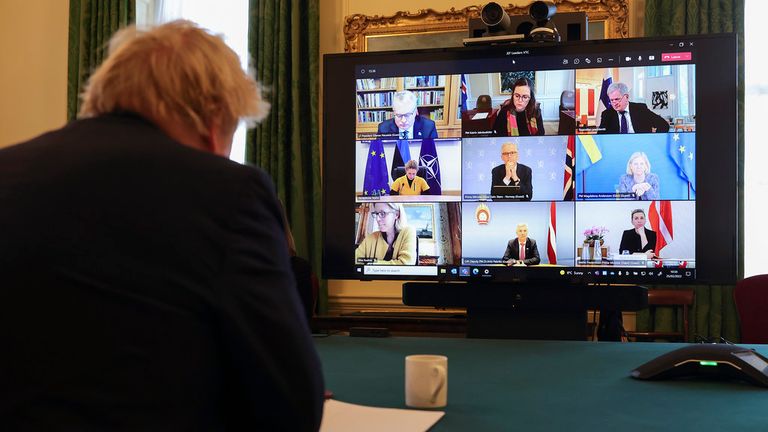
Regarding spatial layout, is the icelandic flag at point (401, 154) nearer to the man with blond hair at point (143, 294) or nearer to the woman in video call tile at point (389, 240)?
the woman in video call tile at point (389, 240)

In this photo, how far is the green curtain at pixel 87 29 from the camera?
18.2 feet

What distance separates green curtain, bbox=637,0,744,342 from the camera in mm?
4484

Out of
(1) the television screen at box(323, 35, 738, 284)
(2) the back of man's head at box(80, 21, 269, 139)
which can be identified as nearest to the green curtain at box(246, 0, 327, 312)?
(1) the television screen at box(323, 35, 738, 284)

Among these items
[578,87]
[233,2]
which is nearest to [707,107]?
[578,87]

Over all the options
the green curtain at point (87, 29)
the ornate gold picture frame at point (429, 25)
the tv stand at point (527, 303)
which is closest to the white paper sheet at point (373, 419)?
the tv stand at point (527, 303)

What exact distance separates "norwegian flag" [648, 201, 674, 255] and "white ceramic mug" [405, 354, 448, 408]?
3.78 feet

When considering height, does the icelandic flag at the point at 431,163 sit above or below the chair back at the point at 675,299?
above

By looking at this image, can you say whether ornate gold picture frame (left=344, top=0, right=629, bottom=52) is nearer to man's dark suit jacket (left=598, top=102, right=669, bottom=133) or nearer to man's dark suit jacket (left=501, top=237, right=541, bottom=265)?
man's dark suit jacket (left=598, top=102, right=669, bottom=133)

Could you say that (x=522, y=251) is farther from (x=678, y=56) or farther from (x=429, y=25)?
(x=429, y=25)

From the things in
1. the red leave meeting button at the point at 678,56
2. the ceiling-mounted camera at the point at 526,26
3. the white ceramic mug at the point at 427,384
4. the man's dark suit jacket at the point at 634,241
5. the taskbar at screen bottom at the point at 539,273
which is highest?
the ceiling-mounted camera at the point at 526,26

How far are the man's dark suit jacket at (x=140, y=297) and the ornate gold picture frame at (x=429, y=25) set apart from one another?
4.20 metres

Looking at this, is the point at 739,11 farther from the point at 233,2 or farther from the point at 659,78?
the point at 233,2

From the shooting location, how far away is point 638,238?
2.32 meters

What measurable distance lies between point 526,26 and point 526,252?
73 centimetres
